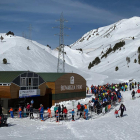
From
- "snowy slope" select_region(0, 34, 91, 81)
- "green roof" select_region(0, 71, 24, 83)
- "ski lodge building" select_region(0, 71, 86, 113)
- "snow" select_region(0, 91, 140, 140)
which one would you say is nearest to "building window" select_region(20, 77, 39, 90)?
"ski lodge building" select_region(0, 71, 86, 113)

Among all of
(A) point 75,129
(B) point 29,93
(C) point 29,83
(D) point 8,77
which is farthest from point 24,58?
(A) point 75,129

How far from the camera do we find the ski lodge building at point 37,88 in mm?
20625

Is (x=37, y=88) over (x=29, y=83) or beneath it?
beneath

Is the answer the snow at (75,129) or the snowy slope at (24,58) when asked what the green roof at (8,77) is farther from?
the snowy slope at (24,58)

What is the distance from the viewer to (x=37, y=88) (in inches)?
917

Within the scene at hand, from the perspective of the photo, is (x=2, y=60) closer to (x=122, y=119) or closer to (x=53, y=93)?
(x=53, y=93)

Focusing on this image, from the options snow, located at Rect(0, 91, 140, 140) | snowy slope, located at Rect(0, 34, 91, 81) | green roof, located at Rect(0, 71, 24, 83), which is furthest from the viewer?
snowy slope, located at Rect(0, 34, 91, 81)

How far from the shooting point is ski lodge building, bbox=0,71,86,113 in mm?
20625

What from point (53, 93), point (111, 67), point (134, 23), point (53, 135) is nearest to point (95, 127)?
point (53, 135)

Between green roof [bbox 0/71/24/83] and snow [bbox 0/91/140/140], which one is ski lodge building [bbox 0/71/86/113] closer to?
green roof [bbox 0/71/24/83]

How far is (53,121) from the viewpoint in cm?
1792

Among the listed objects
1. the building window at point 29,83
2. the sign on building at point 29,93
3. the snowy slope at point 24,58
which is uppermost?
the snowy slope at point 24,58

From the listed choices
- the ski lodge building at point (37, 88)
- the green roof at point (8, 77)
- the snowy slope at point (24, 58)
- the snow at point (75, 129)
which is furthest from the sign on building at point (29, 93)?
the snowy slope at point (24, 58)

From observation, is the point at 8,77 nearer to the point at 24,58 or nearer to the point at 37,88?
the point at 37,88
